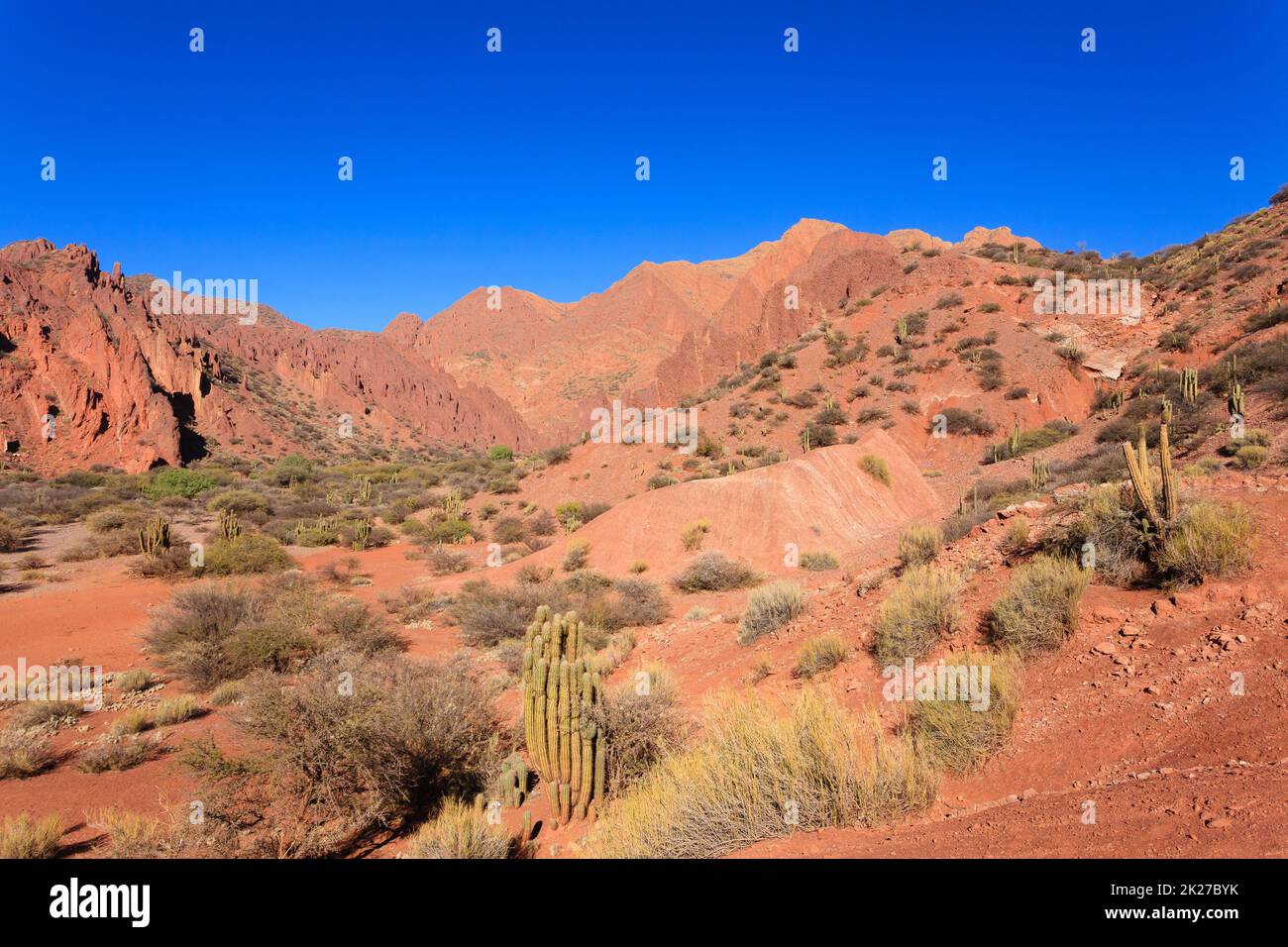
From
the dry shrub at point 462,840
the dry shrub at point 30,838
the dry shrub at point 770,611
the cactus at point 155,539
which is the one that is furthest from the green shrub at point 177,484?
the dry shrub at point 462,840

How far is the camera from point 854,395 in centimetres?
2970

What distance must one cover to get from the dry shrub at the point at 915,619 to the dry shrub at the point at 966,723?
1.26m

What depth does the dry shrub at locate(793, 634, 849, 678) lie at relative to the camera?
6824 mm

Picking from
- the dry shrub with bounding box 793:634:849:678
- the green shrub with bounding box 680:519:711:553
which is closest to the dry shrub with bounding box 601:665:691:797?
the dry shrub with bounding box 793:634:849:678

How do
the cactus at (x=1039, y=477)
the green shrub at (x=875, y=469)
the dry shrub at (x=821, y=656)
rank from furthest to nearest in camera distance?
1. the green shrub at (x=875, y=469)
2. the cactus at (x=1039, y=477)
3. the dry shrub at (x=821, y=656)

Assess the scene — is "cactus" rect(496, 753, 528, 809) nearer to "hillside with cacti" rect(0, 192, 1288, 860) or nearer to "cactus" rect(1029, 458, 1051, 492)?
"hillside with cacti" rect(0, 192, 1288, 860)

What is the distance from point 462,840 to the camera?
13.8ft

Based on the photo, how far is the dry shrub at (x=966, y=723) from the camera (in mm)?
4227

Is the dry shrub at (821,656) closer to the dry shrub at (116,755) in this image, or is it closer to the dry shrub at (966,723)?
the dry shrub at (966,723)

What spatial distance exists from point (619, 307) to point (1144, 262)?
237 ft
